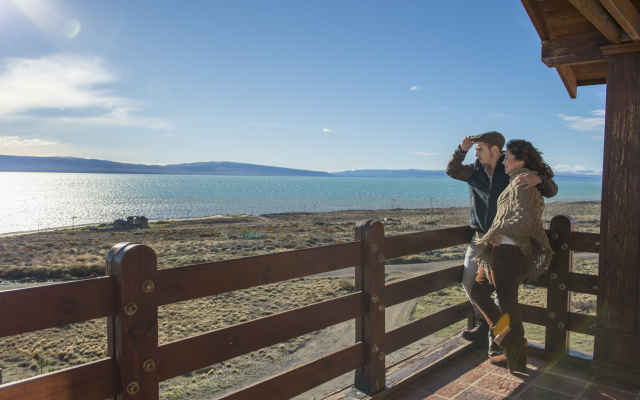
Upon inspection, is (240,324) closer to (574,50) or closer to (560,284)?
(560,284)

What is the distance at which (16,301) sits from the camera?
4.95 ft

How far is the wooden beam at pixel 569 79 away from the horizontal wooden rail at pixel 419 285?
211 cm

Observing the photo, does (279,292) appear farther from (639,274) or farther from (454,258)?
(639,274)

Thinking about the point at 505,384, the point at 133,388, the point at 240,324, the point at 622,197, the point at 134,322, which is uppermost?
Result: the point at 622,197

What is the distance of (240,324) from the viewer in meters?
2.32

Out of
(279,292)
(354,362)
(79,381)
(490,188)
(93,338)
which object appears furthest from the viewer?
(279,292)

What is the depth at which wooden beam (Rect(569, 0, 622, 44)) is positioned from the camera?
281 cm

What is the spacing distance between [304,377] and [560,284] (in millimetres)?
2511

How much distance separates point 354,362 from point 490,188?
186 centimetres

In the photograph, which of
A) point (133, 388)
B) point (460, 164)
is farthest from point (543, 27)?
point (133, 388)

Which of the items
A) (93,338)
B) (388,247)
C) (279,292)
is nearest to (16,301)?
(388,247)

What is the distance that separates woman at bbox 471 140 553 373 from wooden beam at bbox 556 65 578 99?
130cm

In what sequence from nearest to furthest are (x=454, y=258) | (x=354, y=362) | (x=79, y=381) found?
(x=79, y=381)
(x=354, y=362)
(x=454, y=258)

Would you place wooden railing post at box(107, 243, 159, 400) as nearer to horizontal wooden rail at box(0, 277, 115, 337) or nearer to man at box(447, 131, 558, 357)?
horizontal wooden rail at box(0, 277, 115, 337)
